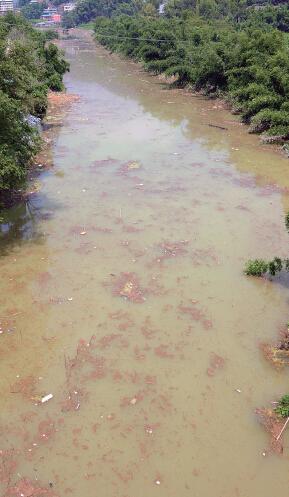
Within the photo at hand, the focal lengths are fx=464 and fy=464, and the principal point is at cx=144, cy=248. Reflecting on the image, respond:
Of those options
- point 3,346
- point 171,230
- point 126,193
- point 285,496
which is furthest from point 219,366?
point 126,193

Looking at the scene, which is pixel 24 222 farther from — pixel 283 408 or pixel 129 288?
pixel 283 408

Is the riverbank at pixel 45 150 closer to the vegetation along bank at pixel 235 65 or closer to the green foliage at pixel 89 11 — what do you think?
the vegetation along bank at pixel 235 65

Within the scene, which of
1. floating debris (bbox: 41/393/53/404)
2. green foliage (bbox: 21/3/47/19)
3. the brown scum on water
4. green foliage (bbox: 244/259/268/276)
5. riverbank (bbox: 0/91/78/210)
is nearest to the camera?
floating debris (bbox: 41/393/53/404)

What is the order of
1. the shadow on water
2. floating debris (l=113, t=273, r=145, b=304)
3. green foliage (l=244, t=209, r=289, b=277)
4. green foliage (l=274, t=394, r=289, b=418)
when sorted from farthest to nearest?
the shadow on water
green foliage (l=244, t=209, r=289, b=277)
floating debris (l=113, t=273, r=145, b=304)
green foliage (l=274, t=394, r=289, b=418)

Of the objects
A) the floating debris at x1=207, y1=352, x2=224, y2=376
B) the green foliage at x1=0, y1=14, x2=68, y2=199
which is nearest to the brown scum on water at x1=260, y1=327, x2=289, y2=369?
the floating debris at x1=207, y1=352, x2=224, y2=376

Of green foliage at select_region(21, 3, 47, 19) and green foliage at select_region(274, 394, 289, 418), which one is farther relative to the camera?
green foliage at select_region(21, 3, 47, 19)

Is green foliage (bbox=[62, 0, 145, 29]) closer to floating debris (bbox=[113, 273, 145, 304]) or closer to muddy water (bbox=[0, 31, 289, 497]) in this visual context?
muddy water (bbox=[0, 31, 289, 497])

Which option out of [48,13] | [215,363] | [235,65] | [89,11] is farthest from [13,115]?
[48,13]
